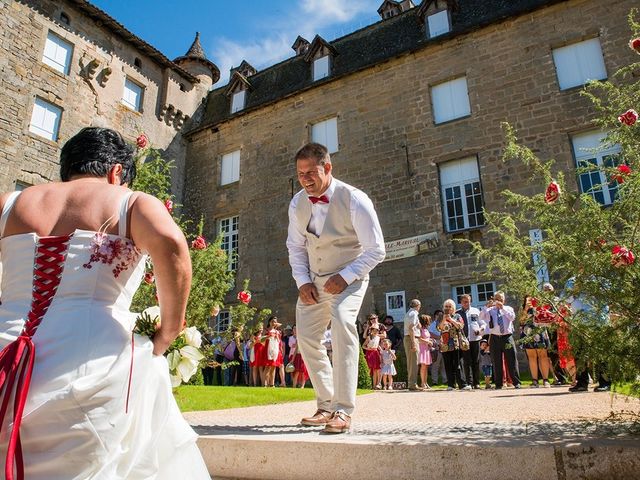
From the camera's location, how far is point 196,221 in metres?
20.9

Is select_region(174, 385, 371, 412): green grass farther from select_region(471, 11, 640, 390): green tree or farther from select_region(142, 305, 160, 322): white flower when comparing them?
select_region(471, 11, 640, 390): green tree

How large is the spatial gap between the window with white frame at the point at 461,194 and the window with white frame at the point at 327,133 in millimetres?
4459

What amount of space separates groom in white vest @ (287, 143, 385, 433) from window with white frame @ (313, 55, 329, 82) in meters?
17.0

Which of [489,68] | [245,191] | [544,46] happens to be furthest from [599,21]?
[245,191]

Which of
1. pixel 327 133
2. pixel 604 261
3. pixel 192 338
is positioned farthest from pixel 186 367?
pixel 327 133

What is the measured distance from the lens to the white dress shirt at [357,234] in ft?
11.0

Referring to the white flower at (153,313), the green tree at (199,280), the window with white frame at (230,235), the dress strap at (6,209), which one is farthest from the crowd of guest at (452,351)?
the window with white frame at (230,235)

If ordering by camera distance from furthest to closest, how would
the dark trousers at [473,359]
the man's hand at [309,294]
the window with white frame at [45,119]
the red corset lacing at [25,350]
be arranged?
the window with white frame at [45,119] < the dark trousers at [473,359] < the man's hand at [309,294] < the red corset lacing at [25,350]

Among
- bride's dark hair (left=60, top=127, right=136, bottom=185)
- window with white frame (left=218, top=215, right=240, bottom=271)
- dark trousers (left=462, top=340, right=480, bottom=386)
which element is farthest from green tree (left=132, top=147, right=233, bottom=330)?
window with white frame (left=218, top=215, right=240, bottom=271)

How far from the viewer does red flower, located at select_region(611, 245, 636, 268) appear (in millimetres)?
Result: 2580

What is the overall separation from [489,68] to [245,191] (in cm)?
1043

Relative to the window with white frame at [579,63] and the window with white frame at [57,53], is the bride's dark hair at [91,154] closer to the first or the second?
the window with white frame at [579,63]

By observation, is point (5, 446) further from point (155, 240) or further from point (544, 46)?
point (544, 46)

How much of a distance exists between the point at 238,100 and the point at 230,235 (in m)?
6.53
